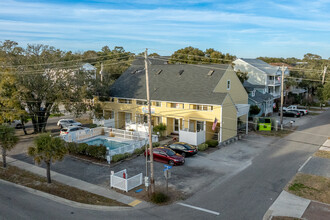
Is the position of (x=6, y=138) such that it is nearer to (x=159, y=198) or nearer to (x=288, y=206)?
(x=159, y=198)

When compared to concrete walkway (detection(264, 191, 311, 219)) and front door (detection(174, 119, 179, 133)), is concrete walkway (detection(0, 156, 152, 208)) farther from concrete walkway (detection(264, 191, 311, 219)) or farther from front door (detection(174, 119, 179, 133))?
front door (detection(174, 119, 179, 133))

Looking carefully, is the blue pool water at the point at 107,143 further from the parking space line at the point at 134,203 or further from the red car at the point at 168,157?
the parking space line at the point at 134,203

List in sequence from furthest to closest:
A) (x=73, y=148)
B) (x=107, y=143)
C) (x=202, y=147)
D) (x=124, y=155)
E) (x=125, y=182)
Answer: (x=107, y=143) < (x=202, y=147) < (x=73, y=148) < (x=124, y=155) < (x=125, y=182)

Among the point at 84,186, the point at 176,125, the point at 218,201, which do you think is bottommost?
the point at 218,201

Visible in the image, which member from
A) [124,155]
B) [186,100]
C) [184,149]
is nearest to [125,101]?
[186,100]

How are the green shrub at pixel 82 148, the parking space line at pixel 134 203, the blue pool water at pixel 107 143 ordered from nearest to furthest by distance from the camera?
the parking space line at pixel 134 203, the green shrub at pixel 82 148, the blue pool water at pixel 107 143

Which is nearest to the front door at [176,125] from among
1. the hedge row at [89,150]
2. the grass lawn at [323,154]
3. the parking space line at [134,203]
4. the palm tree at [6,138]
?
the hedge row at [89,150]
